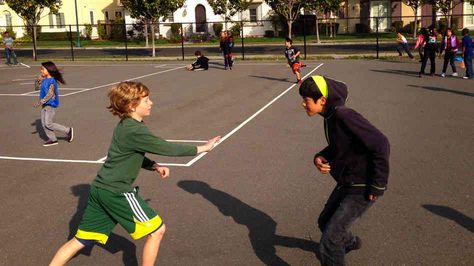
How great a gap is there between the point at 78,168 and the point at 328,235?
573 centimetres

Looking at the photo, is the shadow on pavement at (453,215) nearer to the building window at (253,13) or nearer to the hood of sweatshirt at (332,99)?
the hood of sweatshirt at (332,99)

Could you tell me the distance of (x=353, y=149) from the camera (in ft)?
13.4

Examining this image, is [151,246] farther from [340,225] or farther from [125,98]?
[340,225]

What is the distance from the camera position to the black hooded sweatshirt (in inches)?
154

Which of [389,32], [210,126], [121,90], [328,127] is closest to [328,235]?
[328,127]

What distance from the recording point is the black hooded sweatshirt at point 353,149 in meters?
3.92

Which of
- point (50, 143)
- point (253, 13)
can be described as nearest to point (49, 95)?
point (50, 143)

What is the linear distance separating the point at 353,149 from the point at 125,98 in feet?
5.80

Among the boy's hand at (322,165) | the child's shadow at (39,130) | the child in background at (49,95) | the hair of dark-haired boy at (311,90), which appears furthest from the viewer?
the child's shadow at (39,130)

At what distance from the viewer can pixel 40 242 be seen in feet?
19.0

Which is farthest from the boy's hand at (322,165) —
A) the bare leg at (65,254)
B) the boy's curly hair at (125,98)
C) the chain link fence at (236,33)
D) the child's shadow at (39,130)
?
the chain link fence at (236,33)

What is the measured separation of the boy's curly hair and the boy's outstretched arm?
1.57 meters

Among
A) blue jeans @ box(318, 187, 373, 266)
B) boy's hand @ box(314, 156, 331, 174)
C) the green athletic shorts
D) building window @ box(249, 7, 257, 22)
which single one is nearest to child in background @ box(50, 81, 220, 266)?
the green athletic shorts

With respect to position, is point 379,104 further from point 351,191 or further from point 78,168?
point 351,191
